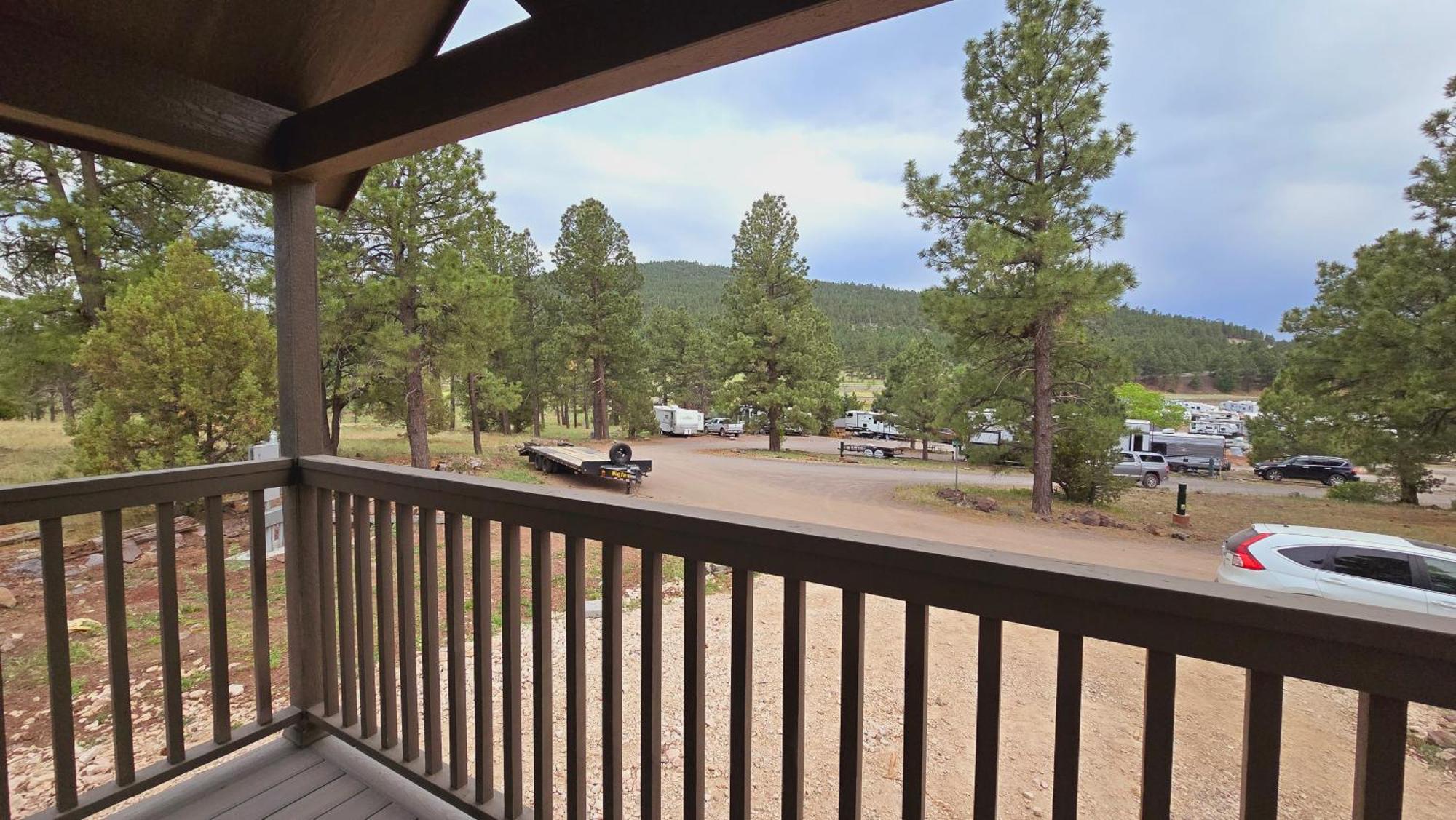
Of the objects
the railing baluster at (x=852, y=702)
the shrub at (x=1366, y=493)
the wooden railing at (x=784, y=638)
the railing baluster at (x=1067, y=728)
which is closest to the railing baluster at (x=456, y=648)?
the wooden railing at (x=784, y=638)

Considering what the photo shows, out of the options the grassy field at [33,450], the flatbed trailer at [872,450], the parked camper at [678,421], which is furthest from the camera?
the parked camper at [678,421]

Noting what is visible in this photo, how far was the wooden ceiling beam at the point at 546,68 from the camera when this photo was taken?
952mm

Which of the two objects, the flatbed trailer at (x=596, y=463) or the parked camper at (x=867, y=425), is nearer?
the flatbed trailer at (x=596, y=463)

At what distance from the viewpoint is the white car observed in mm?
Result: 1786

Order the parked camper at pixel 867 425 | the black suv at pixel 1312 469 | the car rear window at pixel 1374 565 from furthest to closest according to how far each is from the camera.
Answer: the parked camper at pixel 867 425 < the black suv at pixel 1312 469 < the car rear window at pixel 1374 565

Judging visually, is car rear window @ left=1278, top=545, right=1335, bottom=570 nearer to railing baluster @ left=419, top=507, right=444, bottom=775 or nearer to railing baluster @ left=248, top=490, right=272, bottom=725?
railing baluster @ left=419, top=507, right=444, bottom=775

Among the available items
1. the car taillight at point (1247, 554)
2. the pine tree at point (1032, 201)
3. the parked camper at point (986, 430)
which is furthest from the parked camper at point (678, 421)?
the car taillight at point (1247, 554)

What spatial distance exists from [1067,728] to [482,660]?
1.14 meters

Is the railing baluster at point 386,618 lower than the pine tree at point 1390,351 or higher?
lower

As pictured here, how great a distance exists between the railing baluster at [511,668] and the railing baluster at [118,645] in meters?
0.90

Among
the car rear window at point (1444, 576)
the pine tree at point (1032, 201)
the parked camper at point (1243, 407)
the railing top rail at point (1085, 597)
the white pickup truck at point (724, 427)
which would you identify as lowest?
the white pickup truck at point (724, 427)

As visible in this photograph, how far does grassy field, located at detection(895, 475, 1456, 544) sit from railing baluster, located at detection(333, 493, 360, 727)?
4028 mm

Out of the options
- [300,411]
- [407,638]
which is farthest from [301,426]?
[407,638]

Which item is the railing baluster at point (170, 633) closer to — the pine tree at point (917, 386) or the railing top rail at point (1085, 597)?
the railing top rail at point (1085, 597)
